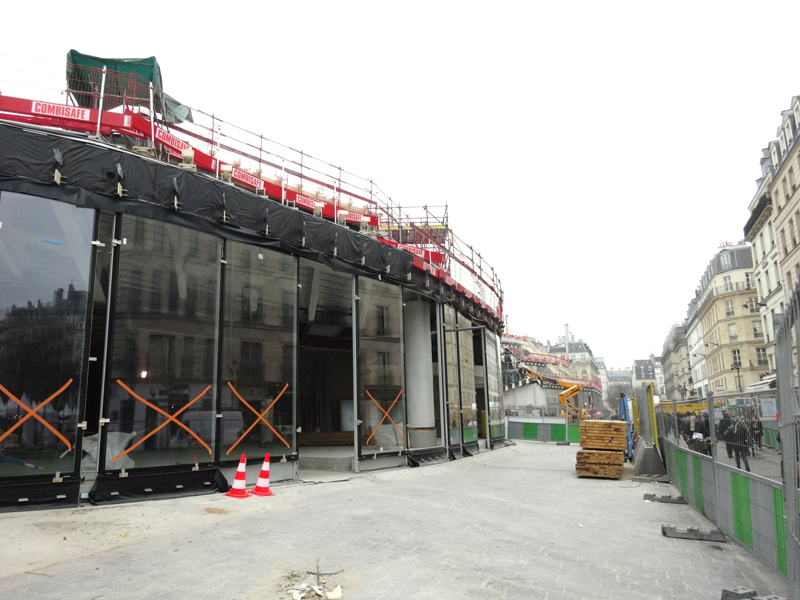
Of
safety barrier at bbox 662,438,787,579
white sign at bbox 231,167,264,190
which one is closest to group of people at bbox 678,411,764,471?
safety barrier at bbox 662,438,787,579

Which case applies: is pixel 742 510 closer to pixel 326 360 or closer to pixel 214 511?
pixel 214 511

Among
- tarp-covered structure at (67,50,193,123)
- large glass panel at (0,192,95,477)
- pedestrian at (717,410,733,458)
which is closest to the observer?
pedestrian at (717,410,733,458)

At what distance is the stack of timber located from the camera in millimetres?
14727

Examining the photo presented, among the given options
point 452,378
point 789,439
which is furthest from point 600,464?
point 789,439

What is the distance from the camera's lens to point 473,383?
73.7 feet

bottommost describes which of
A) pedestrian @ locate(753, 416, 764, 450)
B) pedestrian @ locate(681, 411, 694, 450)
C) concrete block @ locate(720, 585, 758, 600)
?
concrete block @ locate(720, 585, 758, 600)

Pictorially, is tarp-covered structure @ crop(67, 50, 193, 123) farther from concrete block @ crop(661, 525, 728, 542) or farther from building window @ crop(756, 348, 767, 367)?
building window @ crop(756, 348, 767, 367)

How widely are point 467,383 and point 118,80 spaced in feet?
52.3

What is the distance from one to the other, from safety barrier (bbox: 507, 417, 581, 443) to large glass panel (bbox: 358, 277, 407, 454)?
1855 centimetres

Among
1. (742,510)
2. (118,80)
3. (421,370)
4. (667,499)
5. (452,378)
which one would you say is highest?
(118,80)

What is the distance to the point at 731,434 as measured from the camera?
7273 millimetres

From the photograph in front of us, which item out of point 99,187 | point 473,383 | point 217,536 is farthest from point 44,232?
point 473,383

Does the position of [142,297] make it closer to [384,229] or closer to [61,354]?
[61,354]

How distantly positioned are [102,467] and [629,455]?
58.0ft
